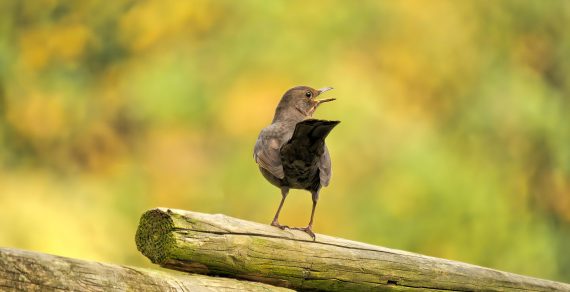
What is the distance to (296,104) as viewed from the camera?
17.4 ft

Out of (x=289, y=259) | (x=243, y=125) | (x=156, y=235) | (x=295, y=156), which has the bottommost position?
(x=156, y=235)

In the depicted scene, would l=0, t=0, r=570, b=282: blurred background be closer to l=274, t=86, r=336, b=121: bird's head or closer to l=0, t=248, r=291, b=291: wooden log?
l=274, t=86, r=336, b=121: bird's head

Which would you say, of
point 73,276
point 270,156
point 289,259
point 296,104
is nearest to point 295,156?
point 270,156

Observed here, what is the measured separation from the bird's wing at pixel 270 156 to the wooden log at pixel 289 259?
76 cm

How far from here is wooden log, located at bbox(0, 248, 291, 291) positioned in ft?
8.75

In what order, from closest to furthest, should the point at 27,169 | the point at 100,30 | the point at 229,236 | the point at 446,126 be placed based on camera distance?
the point at 229,236, the point at 27,169, the point at 100,30, the point at 446,126

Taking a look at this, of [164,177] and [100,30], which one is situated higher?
[100,30]

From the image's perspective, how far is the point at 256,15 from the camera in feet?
33.8

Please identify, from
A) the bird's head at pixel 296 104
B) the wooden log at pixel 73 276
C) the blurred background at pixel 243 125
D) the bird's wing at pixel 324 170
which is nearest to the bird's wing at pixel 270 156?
the bird's wing at pixel 324 170

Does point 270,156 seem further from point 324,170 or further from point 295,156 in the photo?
point 324,170

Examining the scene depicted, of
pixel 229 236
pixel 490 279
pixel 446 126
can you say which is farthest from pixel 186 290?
pixel 446 126

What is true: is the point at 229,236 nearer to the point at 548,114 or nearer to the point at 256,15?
the point at 256,15

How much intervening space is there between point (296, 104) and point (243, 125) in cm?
455

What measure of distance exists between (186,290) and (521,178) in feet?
29.2
